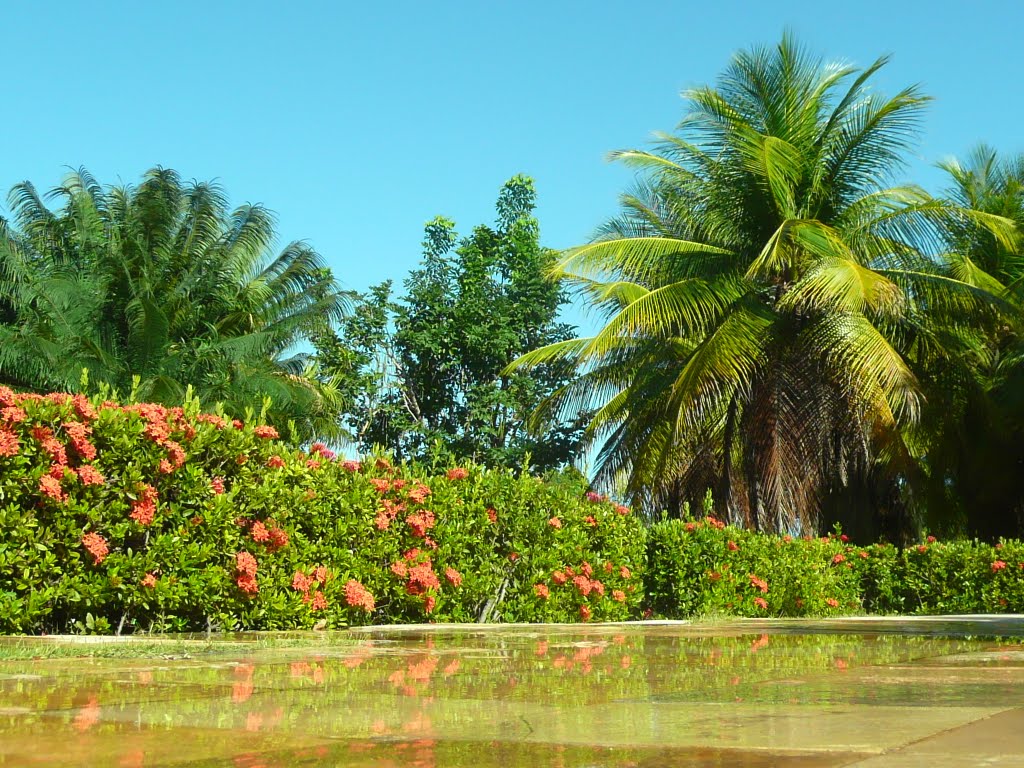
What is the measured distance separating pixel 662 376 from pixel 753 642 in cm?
1325

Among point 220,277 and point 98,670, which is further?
point 220,277

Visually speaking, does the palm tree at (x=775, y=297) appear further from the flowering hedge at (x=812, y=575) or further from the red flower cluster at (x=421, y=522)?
the red flower cluster at (x=421, y=522)

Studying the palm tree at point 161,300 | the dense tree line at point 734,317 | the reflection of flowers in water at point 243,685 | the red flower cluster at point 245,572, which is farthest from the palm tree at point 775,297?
the reflection of flowers in water at point 243,685

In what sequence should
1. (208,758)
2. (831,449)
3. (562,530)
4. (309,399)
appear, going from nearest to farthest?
1. (208,758)
2. (562,530)
3. (831,449)
4. (309,399)

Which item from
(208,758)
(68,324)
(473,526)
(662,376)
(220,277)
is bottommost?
(208,758)

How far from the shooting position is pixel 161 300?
979 inches

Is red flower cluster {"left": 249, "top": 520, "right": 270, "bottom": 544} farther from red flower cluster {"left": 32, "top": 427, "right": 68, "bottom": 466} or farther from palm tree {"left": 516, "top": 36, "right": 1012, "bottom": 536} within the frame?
palm tree {"left": 516, "top": 36, "right": 1012, "bottom": 536}

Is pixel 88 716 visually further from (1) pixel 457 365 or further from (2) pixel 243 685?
(1) pixel 457 365

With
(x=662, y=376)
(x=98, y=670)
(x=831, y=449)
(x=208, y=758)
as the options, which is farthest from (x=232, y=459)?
(x=831, y=449)

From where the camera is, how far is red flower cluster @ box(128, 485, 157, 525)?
22.6ft

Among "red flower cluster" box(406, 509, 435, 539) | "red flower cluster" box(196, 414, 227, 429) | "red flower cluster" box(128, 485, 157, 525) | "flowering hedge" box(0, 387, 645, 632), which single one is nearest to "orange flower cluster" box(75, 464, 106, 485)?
"flowering hedge" box(0, 387, 645, 632)

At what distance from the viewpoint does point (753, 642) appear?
675 cm

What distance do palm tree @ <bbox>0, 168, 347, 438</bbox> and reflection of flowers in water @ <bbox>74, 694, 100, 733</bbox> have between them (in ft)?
64.9

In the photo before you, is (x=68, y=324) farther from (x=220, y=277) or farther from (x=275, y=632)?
(x=275, y=632)
